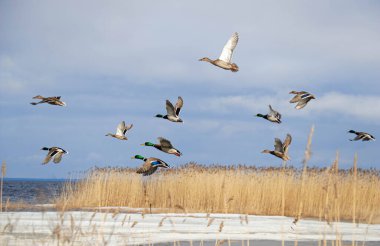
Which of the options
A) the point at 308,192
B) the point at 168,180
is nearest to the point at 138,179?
the point at 168,180

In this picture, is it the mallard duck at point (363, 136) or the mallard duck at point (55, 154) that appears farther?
the mallard duck at point (55, 154)

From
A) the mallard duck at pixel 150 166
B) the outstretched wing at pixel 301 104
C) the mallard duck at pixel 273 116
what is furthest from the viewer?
the mallard duck at pixel 273 116

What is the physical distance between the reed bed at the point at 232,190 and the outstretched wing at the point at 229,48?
5.26 meters

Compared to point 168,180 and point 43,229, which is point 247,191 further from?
point 43,229

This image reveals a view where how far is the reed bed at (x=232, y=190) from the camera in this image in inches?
639

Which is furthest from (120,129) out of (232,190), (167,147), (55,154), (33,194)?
(33,194)

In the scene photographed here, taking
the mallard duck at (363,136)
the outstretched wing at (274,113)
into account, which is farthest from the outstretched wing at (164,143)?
the mallard duck at (363,136)

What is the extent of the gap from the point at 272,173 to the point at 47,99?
7786 mm

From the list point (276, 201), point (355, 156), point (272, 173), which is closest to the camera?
point (355, 156)

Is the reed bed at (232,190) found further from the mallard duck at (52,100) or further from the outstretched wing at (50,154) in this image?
the mallard duck at (52,100)

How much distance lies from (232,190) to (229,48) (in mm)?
6458

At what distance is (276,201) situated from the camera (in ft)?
52.8

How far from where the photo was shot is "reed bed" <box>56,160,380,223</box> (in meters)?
16.2

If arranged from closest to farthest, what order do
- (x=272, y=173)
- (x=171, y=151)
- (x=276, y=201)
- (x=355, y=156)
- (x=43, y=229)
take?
1. (x=355, y=156)
2. (x=43, y=229)
3. (x=171, y=151)
4. (x=276, y=201)
5. (x=272, y=173)
